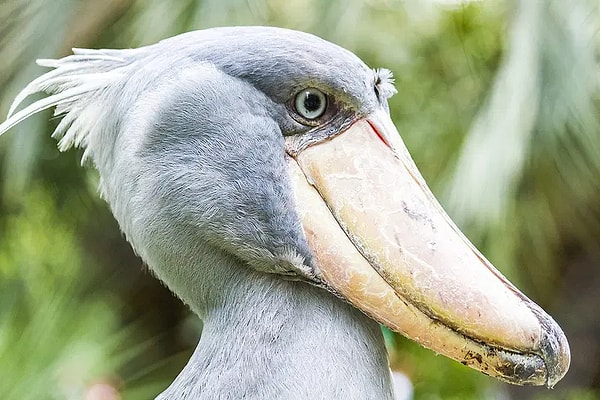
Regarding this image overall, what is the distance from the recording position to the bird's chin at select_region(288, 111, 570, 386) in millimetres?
607

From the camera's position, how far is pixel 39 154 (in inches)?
58.1

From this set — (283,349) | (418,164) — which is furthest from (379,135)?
(418,164)

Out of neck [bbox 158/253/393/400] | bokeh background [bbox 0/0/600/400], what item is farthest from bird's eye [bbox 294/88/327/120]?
bokeh background [bbox 0/0/600/400]

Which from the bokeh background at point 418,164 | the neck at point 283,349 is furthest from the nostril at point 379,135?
the bokeh background at point 418,164

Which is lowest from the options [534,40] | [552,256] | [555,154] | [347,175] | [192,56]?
[552,256]

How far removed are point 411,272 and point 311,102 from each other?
6.2 inches

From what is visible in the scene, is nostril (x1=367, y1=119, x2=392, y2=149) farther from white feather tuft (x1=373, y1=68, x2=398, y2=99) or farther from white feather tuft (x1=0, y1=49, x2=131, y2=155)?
white feather tuft (x1=0, y1=49, x2=131, y2=155)

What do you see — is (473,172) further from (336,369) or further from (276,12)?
(336,369)

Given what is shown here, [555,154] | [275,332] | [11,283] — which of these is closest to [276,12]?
[555,154]

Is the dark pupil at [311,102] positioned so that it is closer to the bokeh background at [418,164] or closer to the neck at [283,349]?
the neck at [283,349]

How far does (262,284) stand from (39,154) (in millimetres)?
957

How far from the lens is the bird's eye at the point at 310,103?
63cm

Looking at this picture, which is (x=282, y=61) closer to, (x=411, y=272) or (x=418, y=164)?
(x=411, y=272)

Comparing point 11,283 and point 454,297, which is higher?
point 454,297
